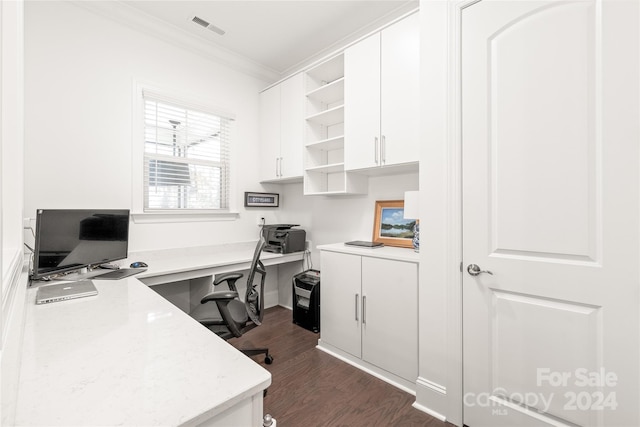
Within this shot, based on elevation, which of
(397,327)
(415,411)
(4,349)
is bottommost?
(415,411)

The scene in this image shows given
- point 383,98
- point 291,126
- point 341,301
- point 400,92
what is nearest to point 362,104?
point 383,98

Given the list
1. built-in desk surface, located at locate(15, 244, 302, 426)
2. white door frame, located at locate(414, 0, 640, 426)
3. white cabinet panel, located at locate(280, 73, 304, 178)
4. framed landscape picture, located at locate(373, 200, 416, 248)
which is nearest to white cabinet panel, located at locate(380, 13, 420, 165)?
white door frame, located at locate(414, 0, 640, 426)

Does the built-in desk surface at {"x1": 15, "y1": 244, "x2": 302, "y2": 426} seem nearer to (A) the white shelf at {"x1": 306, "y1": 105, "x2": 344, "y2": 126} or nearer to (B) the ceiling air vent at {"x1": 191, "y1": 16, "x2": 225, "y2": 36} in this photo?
(A) the white shelf at {"x1": 306, "y1": 105, "x2": 344, "y2": 126}

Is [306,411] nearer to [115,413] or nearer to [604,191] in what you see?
[115,413]

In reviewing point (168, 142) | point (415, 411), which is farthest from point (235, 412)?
point (168, 142)

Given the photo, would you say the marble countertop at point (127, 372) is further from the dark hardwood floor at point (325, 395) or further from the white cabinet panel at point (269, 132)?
the white cabinet panel at point (269, 132)

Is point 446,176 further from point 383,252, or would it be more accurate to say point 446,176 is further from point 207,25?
point 207,25

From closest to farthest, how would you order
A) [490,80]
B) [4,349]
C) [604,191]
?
[4,349], [604,191], [490,80]

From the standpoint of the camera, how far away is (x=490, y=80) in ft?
4.97

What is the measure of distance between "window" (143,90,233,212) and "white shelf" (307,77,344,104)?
42.1 inches

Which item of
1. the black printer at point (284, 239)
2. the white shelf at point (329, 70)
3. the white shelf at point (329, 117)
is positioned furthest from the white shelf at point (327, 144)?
the black printer at point (284, 239)

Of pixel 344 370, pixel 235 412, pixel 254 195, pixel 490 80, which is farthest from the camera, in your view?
pixel 254 195

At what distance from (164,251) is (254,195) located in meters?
1.15

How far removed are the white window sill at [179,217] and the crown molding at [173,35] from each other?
168cm
